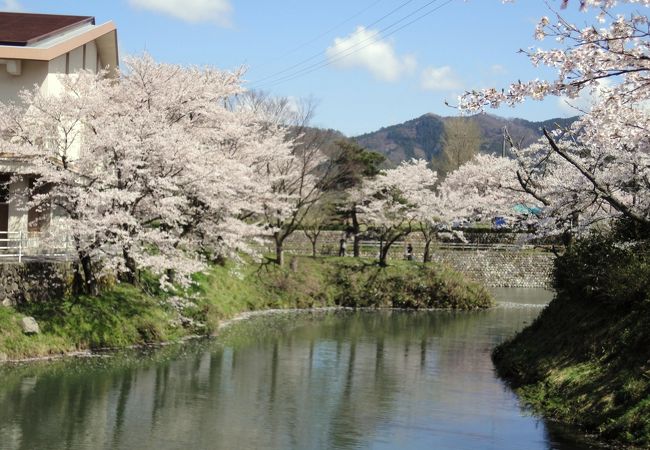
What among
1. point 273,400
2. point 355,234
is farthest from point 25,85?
point 355,234

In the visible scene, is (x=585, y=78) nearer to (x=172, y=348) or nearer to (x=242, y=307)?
(x=172, y=348)

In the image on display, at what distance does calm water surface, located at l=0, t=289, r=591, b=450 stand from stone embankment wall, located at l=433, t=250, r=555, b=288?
2260cm

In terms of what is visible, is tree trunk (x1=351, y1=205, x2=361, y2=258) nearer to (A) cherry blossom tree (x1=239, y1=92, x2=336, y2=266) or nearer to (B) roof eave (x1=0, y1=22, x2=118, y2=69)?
(A) cherry blossom tree (x1=239, y1=92, x2=336, y2=266)

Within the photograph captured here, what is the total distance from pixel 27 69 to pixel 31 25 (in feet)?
10.4

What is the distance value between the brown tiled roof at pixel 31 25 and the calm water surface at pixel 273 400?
10699 mm

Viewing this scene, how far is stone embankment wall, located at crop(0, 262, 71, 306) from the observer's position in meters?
18.7

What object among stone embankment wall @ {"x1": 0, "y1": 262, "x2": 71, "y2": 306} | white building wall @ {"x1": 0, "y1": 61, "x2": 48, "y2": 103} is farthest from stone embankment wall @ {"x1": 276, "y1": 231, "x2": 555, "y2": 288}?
stone embankment wall @ {"x1": 0, "y1": 262, "x2": 71, "y2": 306}

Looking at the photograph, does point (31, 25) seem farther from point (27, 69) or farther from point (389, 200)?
point (389, 200)

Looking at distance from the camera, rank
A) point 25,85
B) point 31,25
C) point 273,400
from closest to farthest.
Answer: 1. point 273,400
2. point 25,85
3. point 31,25

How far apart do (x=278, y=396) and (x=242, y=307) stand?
14.8 metres

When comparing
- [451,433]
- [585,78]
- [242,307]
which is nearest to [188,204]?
[242,307]

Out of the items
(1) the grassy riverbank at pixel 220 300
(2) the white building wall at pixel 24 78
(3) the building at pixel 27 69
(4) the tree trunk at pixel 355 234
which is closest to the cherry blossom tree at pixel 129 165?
(3) the building at pixel 27 69

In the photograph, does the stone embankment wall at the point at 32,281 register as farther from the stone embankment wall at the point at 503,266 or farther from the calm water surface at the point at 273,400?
the stone embankment wall at the point at 503,266

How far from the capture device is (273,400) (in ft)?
51.8
